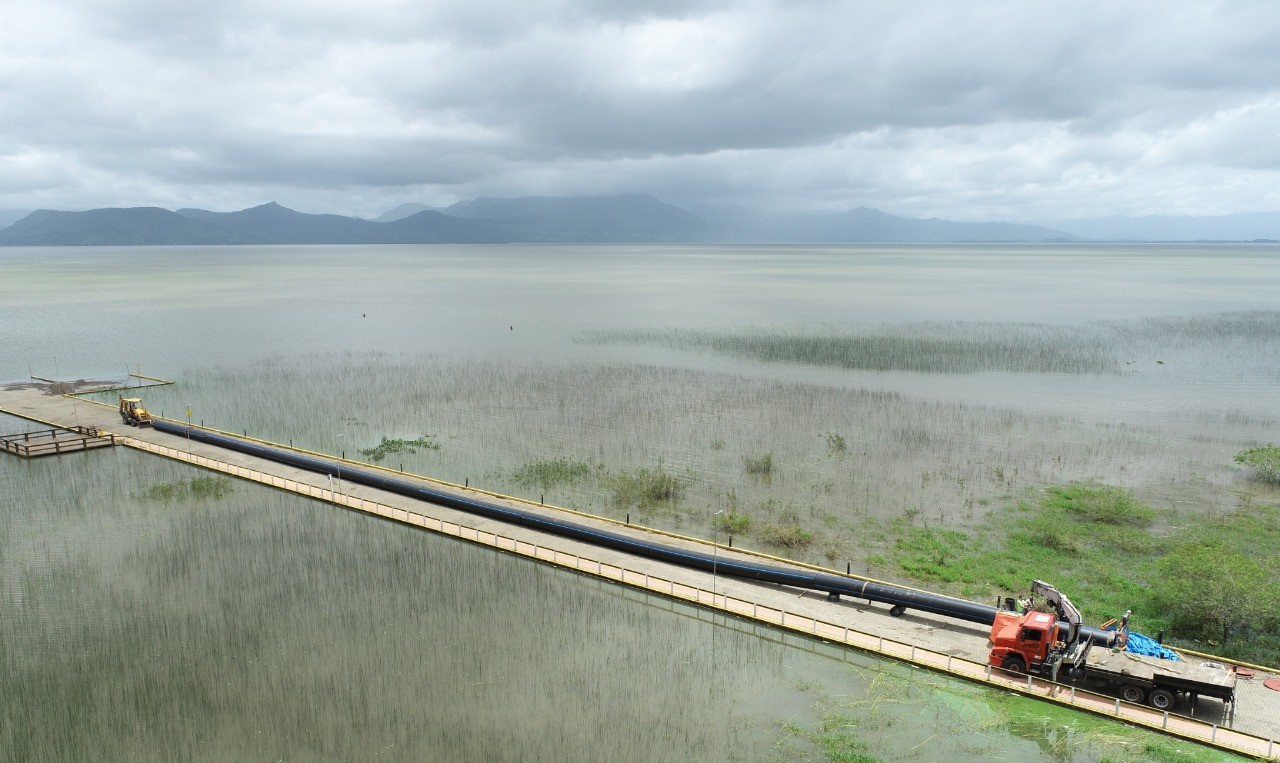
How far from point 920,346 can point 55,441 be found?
87.0 meters

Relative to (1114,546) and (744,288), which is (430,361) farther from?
(744,288)

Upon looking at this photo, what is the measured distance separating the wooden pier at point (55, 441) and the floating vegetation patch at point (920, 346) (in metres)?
58.6

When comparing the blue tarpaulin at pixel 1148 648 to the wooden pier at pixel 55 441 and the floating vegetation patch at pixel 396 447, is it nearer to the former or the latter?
the floating vegetation patch at pixel 396 447

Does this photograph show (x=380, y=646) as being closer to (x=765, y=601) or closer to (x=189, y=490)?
(x=765, y=601)

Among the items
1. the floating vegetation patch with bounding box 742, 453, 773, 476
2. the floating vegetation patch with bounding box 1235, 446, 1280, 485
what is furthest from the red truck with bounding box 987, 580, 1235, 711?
the floating vegetation patch with bounding box 1235, 446, 1280, 485

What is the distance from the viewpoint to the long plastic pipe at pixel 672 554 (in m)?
29.7

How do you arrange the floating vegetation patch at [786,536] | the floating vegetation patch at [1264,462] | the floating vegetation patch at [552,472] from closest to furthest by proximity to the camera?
1. the floating vegetation patch at [786,536]
2. the floating vegetation patch at [552,472]
3. the floating vegetation patch at [1264,462]

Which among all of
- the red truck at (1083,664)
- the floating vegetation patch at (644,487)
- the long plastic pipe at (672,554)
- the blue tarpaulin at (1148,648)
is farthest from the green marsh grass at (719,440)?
the blue tarpaulin at (1148,648)

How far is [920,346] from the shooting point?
94.2 meters

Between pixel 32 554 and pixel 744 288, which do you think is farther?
pixel 744 288

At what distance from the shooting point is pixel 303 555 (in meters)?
36.2

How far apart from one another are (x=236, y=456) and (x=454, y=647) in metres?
30.2

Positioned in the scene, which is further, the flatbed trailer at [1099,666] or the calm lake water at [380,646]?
the calm lake water at [380,646]

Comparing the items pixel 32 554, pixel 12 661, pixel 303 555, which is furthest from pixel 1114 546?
pixel 32 554
